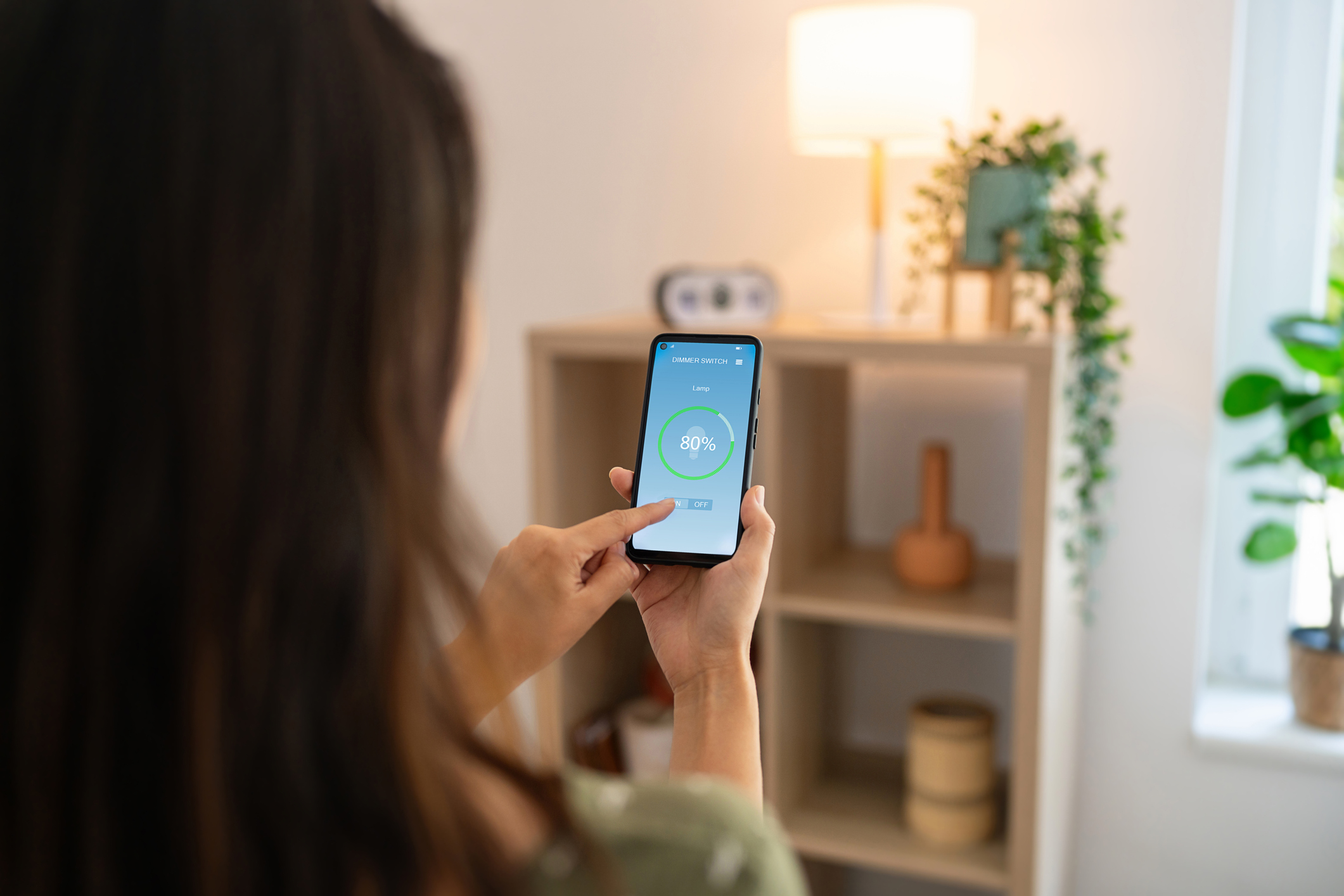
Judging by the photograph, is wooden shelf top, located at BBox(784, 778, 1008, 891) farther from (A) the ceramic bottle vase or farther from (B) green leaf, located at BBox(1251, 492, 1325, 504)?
(B) green leaf, located at BBox(1251, 492, 1325, 504)

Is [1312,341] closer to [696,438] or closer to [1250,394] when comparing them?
[1250,394]

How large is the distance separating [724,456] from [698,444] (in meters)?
0.03

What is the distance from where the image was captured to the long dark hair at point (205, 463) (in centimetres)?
43

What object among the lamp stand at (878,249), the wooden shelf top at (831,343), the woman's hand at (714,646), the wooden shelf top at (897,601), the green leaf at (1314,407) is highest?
the lamp stand at (878,249)

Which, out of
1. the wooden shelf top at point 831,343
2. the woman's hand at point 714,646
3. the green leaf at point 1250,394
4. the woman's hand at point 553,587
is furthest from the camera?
the green leaf at point 1250,394

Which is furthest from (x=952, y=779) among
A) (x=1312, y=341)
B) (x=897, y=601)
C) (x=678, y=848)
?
(x=678, y=848)

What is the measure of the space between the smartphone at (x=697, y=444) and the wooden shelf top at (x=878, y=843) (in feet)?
2.85

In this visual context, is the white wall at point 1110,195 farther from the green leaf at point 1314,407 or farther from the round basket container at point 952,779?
the round basket container at point 952,779

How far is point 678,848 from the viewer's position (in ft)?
1.59

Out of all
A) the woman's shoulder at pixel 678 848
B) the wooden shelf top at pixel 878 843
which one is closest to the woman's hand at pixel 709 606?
the woman's shoulder at pixel 678 848

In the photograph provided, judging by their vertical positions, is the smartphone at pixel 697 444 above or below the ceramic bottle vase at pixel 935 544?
above

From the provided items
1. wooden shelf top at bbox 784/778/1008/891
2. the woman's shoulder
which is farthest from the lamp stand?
the woman's shoulder

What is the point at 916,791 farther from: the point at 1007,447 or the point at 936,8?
the point at 936,8

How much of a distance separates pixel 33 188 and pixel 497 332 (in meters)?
1.75
